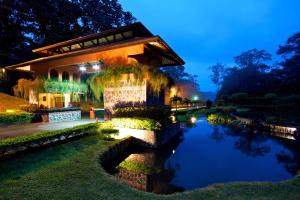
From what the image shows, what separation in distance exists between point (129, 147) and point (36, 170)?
4.34 metres

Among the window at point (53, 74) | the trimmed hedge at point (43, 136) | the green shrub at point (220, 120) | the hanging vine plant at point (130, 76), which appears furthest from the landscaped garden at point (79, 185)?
the green shrub at point (220, 120)

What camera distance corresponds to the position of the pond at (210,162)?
540 cm

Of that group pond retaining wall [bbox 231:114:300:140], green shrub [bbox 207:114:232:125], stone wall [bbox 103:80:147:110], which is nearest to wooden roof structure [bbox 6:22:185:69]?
stone wall [bbox 103:80:147:110]

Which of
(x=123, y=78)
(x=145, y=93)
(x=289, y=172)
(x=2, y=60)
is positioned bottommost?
(x=289, y=172)

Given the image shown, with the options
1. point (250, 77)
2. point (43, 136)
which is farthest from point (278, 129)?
point (250, 77)

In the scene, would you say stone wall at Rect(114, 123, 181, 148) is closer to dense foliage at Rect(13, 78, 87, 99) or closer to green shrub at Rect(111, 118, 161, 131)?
green shrub at Rect(111, 118, 161, 131)

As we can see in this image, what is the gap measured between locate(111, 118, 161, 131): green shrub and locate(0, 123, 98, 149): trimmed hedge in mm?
1248

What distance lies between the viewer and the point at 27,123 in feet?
39.6

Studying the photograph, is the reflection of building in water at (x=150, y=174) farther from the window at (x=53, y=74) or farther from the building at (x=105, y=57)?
the window at (x=53, y=74)

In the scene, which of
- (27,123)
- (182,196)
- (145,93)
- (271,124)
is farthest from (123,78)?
(271,124)

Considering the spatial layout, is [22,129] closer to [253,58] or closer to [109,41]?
[109,41]

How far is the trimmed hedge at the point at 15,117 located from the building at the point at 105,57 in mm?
1891

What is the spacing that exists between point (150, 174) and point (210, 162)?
244 centimetres

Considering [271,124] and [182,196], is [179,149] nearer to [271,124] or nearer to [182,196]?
[182,196]
